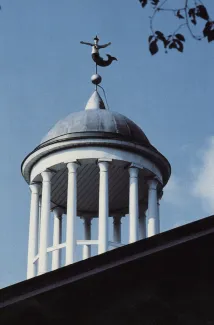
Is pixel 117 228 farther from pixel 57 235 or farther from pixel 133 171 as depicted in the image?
pixel 133 171

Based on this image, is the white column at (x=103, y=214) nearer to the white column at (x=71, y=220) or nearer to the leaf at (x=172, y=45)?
the white column at (x=71, y=220)

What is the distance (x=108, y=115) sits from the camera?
3069 centimetres

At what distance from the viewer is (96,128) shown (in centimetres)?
3005

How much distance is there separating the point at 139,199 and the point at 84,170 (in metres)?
2.39

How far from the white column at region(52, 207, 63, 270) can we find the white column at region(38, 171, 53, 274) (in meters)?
2.49

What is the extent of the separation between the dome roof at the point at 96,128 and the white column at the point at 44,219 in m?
1.05

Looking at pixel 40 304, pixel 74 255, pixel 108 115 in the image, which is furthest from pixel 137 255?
pixel 108 115

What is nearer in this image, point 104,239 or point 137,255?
point 137,255

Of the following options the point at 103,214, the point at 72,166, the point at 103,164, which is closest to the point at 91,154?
the point at 103,164

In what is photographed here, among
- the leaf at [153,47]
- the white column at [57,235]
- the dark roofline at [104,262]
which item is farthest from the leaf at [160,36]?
the white column at [57,235]

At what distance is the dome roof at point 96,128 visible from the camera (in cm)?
2983

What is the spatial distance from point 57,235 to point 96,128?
14.1ft

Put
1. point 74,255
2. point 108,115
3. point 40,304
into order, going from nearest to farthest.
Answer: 1. point 40,304
2. point 74,255
3. point 108,115

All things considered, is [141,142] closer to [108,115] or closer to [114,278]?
[108,115]
